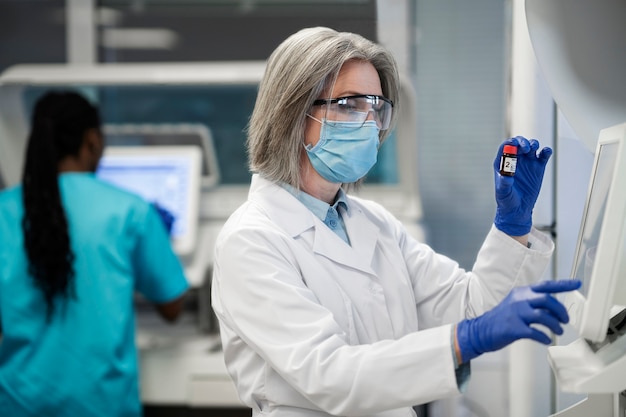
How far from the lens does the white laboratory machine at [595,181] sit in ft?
2.77

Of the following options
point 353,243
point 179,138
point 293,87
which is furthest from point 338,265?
point 179,138

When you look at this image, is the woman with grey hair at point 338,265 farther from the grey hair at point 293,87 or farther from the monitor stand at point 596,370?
the monitor stand at point 596,370

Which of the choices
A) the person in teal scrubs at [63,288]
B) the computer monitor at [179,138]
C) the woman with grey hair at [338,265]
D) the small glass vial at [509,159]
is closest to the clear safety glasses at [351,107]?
the woman with grey hair at [338,265]

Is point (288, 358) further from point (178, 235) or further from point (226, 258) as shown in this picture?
point (178, 235)

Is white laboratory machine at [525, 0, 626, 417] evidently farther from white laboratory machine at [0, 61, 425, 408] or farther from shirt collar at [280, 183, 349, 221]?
white laboratory machine at [0, 61, 425, 408]

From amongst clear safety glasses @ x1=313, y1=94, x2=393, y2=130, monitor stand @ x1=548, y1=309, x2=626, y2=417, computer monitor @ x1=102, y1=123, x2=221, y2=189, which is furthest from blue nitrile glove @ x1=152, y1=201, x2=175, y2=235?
monitor stand @ x1=548, y1=309, x2=626, y2=417

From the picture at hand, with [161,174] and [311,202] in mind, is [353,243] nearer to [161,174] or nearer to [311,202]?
[311,202]

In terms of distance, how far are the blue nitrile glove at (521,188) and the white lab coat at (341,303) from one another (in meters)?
0.03

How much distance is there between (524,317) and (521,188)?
378mm

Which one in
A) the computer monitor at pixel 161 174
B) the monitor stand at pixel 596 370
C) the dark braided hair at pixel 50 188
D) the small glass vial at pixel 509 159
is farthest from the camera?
the computer monitor at pixel 161 174

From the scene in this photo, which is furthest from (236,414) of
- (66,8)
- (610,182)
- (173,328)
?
(66,8)

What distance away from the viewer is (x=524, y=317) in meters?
0.88

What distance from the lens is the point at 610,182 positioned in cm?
90

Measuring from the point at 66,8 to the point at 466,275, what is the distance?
2.35 m
